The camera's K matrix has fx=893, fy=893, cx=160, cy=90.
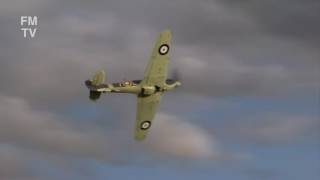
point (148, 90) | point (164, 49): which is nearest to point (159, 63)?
point (164, 49)

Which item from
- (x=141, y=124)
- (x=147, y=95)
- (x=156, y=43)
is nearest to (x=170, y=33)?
(x=156, y=43)

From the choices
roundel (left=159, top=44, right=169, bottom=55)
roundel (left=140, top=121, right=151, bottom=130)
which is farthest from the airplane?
roundel (left=140, top=121, right=151, bottom=130)

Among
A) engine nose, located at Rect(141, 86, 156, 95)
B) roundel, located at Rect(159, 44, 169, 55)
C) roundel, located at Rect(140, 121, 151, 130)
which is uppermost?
roundel, located at Rect(159, 44, 169, 55)

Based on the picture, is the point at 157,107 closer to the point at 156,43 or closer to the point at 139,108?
the point at 139,108

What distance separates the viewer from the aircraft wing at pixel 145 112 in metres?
92.1

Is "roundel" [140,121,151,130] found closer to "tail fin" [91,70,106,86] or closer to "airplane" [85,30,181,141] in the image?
"airplane" [85,30,181,141]

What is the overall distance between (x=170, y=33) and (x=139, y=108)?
10.7 m

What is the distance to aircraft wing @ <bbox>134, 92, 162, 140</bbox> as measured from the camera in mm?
92062

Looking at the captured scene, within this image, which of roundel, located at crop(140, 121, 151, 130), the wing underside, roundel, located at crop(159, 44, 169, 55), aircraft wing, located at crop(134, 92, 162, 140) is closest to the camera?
the wing underside

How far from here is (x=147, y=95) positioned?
90.9 m

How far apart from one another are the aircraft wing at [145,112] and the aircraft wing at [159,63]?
9.34ft

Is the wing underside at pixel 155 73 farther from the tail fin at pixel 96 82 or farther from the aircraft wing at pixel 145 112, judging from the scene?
the tail fin at pixel 96 82

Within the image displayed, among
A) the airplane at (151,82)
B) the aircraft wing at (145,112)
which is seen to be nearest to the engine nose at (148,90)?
the airplane at (151,82)

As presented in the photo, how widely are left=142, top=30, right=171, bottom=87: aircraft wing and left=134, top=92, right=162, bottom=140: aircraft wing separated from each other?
112 inches
